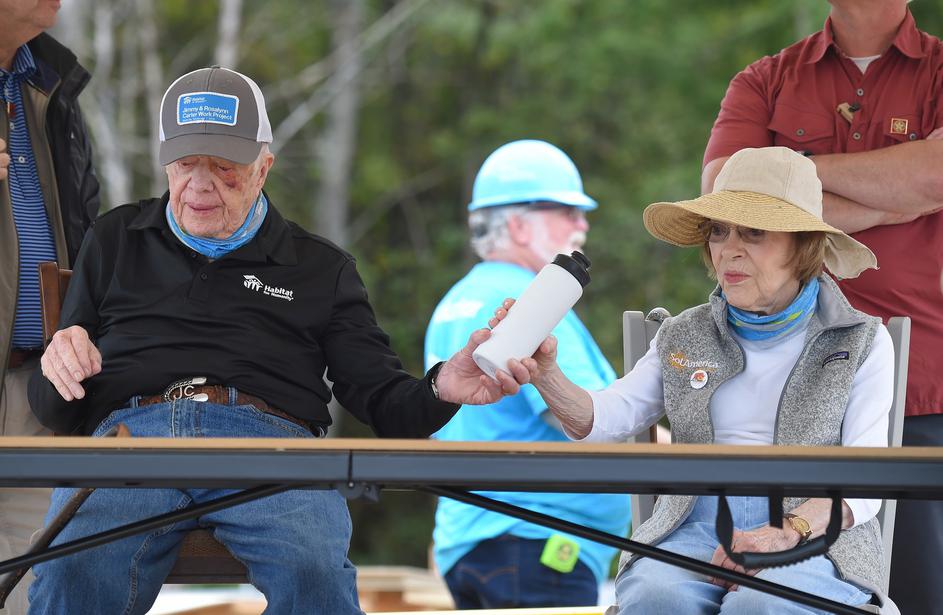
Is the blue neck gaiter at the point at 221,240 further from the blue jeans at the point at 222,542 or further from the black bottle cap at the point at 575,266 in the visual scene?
the black bottle cap at the point at 575,266

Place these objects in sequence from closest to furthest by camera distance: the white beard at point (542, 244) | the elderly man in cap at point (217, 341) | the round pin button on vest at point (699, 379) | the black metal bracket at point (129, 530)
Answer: the black metal bracket at point (129, 530)
the elderly man in cap at point (217, 341)
the round pin button on vest at point (699, 379)
the white beard at point (542, 244)

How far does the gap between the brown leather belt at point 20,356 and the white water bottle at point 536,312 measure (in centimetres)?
140

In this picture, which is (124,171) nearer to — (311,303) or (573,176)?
(573,176)

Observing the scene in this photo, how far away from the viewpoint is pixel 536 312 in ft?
8.14

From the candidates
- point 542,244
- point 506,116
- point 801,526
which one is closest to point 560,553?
point 542,244

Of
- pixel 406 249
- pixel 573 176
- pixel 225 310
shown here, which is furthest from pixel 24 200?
pixel 406 249

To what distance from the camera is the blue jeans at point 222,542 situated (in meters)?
2.62

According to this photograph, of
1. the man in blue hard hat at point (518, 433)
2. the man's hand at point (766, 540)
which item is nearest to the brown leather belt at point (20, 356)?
the man in blue hard hat at point (518, 433)

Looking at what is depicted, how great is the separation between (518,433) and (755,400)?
1.36 metres

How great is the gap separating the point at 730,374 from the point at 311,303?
945 mm

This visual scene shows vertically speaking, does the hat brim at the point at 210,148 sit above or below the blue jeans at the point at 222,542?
above

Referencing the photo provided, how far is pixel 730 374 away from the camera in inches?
112

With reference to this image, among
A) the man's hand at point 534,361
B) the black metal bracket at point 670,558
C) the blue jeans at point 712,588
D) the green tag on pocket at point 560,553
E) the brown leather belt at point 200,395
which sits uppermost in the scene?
the man's hand at point 534,361

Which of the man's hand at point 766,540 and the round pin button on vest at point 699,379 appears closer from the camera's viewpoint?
the man's hand at point 766,540
